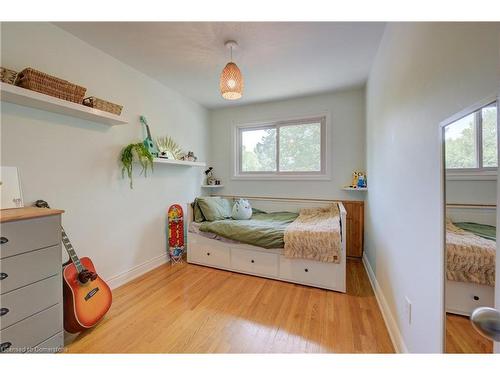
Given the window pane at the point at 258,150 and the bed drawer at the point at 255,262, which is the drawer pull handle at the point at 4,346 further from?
Result: the window pane at the point at 258,150

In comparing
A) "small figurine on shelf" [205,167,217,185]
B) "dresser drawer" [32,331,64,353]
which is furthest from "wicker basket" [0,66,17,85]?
"small figurine on shelf" [205,167,217,185]

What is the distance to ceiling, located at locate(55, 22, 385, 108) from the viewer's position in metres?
1.66

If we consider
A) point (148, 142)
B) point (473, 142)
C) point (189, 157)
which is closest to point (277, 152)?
point (189, 157)

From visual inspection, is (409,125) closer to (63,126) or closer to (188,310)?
(188,310)

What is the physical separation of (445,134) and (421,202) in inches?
15.1

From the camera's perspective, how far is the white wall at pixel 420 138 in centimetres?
69

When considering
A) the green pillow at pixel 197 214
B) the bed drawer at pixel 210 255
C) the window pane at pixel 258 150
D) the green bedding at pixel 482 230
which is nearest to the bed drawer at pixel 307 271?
the bed drawer at pixel 210 255

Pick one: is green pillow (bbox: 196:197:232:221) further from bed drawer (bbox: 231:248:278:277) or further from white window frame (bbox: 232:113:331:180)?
white window frame (bbox: 232:113:331:180)

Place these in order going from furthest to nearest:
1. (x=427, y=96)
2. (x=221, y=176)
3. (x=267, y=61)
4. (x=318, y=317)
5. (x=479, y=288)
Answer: (x=221, y=176) < (x=267, y=61) < (x=318, y=317) < (x=427, y=96) < (x=479, y=288)

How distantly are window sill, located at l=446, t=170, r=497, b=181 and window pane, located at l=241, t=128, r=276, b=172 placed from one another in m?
2.71

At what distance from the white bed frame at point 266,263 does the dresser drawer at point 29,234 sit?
5.08 feet

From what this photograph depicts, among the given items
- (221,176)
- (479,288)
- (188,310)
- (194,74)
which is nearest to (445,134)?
(479,288)

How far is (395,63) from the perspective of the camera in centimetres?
147

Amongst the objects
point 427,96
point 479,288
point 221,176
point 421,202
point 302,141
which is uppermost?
point 302,141
